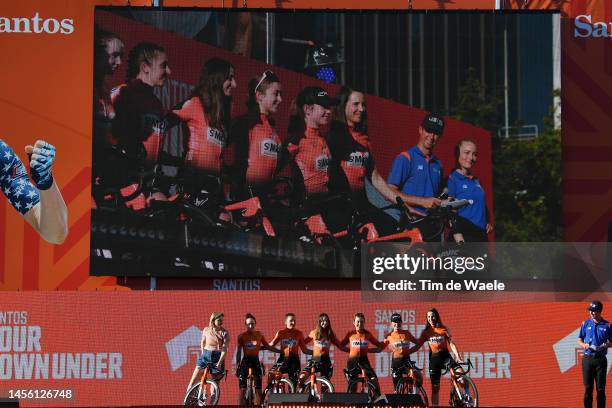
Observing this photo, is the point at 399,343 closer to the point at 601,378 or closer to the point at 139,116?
the point at 601,378

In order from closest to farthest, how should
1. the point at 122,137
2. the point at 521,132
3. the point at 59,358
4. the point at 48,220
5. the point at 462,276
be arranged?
the point at 48,220 < the point at 59,358 < the point at 462,276 < the point at 122,137 < the point at 521,132

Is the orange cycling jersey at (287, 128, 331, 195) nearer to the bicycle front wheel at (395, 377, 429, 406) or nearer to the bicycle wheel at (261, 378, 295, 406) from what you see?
the bicycle wheel at (261, 378, 295, 406)

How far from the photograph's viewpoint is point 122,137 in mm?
28875

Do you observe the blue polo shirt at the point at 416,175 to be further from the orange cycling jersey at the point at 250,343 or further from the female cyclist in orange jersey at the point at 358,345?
the orange cycling jersey at the point at 250,343

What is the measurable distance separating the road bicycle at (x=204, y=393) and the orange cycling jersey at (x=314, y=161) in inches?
333

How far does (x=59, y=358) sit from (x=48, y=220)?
10.8 m

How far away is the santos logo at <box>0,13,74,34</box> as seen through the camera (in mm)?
30406

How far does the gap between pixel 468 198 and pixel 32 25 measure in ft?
35.9

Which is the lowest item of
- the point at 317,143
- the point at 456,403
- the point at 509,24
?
the point at 456,403

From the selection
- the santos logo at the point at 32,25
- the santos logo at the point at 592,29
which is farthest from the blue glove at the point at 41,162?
the santos logo at the point at 592,29

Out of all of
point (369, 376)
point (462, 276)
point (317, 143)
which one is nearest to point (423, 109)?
point (317, 143)

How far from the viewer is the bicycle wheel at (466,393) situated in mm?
21469

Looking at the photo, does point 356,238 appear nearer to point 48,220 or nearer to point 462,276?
point 462,276

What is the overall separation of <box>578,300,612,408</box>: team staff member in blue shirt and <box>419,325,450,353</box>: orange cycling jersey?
7.53ft
